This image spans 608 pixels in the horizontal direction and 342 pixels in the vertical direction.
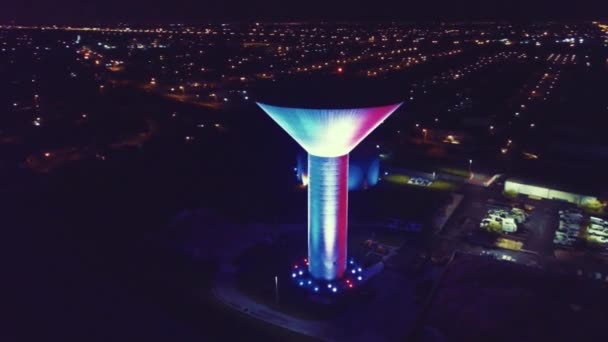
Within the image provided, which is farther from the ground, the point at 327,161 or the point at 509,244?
the point at 327,161

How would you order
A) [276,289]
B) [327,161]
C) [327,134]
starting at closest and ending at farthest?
[327,134], [327,161], [276,289]

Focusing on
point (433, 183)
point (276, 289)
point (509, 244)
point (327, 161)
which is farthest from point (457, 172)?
point (276, 289)

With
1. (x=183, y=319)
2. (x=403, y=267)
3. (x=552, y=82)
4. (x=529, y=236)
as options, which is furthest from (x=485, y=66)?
(x=183, y=319)

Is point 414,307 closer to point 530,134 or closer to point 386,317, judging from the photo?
point 386,317

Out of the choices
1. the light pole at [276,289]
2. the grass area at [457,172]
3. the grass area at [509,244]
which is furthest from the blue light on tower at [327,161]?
the grass area at [457,172]

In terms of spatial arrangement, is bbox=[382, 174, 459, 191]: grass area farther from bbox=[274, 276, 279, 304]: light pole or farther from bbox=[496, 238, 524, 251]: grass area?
bbox=[274, 276, 279, 304]: light pole

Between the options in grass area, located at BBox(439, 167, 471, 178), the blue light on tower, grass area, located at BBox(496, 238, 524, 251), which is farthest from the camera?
grass area, located at BBox(439, 167, 471, 178)

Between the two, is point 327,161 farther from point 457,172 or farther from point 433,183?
point 457,172

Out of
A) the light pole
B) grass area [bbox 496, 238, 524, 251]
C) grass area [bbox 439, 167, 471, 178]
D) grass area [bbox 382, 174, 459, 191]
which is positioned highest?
grass area [bbox 439, 167, 471, 178]

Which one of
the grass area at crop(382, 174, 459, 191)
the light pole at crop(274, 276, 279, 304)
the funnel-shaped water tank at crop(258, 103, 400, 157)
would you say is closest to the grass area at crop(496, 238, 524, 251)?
the grass area at crop(382, 174, 459, 191)
